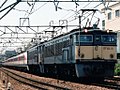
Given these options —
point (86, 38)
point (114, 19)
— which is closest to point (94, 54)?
point (86, 38)

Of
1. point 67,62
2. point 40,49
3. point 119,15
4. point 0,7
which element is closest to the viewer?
point 0,7

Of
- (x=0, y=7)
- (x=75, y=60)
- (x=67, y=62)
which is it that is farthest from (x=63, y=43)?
(x=0, y=7)

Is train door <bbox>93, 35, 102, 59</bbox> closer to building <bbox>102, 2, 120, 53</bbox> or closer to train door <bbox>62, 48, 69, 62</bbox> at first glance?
train door <bbox>62, 48, 69, 62</bbox>

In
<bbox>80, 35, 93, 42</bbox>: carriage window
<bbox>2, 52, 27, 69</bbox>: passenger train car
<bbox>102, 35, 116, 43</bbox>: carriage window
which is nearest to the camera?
<bbox>80, 35, 93, 42</bbox>: carriage window

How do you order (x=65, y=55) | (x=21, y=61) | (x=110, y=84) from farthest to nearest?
(x=21, y=61) < (x=65, y=55) < (x=110, y=84)

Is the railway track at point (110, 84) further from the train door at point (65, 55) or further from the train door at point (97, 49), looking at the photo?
the train door at point (65, 55)

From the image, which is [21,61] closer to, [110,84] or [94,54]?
[110,84]

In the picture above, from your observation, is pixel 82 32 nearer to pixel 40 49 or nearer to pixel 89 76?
pixel 89 76

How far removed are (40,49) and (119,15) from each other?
22061 millimetres

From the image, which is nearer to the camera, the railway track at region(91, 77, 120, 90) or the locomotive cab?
the railway track at region(91, 77, 120, 90)

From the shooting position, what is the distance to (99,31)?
21.6m

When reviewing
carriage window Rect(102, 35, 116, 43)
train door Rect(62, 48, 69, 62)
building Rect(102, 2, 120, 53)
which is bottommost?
train door Rect(62, 48, 69, 62)

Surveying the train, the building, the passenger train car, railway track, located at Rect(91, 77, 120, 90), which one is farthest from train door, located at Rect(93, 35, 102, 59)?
the building

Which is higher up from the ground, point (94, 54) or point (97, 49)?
point (97, 49)
